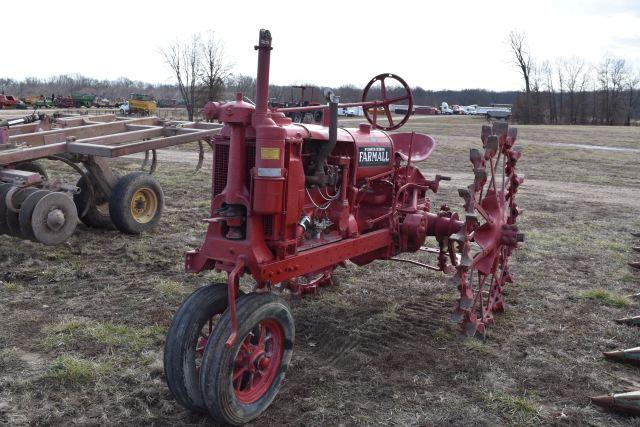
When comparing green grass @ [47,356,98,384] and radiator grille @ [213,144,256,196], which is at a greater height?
radiator grille @ [213,144,256,196]

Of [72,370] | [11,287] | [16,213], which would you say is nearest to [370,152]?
[72,370]

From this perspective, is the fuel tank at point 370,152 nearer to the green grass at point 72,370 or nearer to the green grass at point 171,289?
the green grass at point 171,289

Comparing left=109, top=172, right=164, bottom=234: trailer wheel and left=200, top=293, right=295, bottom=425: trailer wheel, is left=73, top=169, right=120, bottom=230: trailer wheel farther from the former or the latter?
left=200, top=293, right=295, bottom=425: trailer wheel

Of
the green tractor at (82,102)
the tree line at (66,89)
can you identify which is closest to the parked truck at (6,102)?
the green tractor at (82,102)

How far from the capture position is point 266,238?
361 cm

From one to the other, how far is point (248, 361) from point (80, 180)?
520 cm

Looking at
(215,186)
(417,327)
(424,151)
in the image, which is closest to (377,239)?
(417,327)

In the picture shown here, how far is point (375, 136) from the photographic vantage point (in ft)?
15.8

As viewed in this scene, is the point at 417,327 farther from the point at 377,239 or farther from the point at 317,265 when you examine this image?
the point at 317,265

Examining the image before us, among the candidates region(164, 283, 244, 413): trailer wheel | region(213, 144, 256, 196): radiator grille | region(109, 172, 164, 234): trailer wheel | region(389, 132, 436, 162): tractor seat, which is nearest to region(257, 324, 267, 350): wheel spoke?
region(164, 283, 244, 413): trailer wheel

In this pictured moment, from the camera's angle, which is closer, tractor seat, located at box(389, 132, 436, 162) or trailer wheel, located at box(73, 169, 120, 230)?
tractor seat, located at box(389, 132, 436, 162)

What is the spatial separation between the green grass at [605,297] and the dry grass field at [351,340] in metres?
0.01

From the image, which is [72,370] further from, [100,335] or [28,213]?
[28,213]

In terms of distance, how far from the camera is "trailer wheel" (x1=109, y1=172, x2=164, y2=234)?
7215mm
